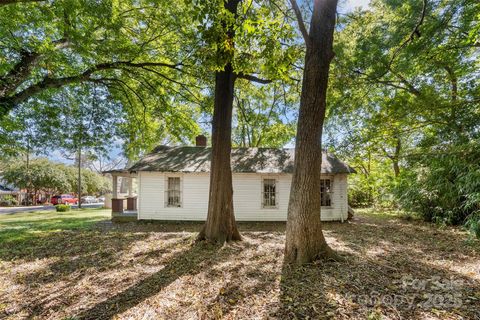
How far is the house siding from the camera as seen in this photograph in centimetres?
1135

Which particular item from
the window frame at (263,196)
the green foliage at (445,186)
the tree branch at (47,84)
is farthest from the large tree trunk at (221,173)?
the green foliage at (445,186)

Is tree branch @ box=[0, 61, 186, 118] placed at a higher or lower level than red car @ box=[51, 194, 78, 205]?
higher

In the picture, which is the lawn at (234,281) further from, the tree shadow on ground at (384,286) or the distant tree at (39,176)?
the distant tree at (39,176)

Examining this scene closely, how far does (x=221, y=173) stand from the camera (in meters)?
6.84

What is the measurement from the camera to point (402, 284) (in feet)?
12.4

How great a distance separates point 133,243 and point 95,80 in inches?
288

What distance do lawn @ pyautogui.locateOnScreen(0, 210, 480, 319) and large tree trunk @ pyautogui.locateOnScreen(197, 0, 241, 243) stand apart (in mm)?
548

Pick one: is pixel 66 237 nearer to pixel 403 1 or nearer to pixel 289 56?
pixel 289 56

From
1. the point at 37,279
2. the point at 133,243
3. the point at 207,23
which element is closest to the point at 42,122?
the point at 133,243

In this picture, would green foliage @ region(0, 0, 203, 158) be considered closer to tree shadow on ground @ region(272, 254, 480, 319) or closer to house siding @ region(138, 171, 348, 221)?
house siding @ region(138, 171, 348, 221)

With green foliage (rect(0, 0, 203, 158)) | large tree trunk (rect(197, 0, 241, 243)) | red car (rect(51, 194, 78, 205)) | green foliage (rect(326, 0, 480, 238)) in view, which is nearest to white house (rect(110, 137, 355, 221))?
green foliage (rect(0, 0, 203, 158))

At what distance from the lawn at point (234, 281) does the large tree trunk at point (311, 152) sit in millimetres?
393

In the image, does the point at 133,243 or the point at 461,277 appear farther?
the point at 133,243

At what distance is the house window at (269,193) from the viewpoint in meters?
11.8
